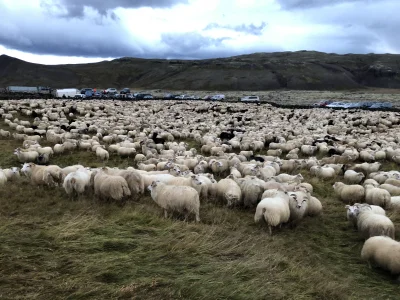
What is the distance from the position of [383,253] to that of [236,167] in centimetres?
766

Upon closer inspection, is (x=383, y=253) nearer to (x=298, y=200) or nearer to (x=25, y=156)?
(x=298, y=200)

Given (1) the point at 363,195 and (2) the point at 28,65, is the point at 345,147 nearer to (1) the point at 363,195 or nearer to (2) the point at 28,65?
(1) the point at 363,195

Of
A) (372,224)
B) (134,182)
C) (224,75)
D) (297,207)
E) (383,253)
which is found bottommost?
(383,253)

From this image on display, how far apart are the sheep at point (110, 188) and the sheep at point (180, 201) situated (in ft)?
3.53

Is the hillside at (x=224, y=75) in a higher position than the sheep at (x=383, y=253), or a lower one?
higher

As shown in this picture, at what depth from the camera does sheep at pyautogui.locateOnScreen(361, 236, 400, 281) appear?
6.70 meters

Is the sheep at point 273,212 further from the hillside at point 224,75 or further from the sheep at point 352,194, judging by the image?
the hillside at point 224,75

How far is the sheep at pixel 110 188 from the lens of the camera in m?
9.70

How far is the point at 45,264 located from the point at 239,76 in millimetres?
137271

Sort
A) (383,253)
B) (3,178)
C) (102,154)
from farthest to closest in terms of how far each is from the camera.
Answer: (102,154)
(3,178)
(383,253)

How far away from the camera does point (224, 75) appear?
141 metres

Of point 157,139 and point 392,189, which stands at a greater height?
point 157,139

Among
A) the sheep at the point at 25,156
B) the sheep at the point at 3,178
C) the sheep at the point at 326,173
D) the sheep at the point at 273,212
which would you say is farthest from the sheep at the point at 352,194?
the sheep at the point at 25,156

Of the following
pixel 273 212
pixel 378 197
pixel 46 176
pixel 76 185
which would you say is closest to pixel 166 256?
pixel 273 212
